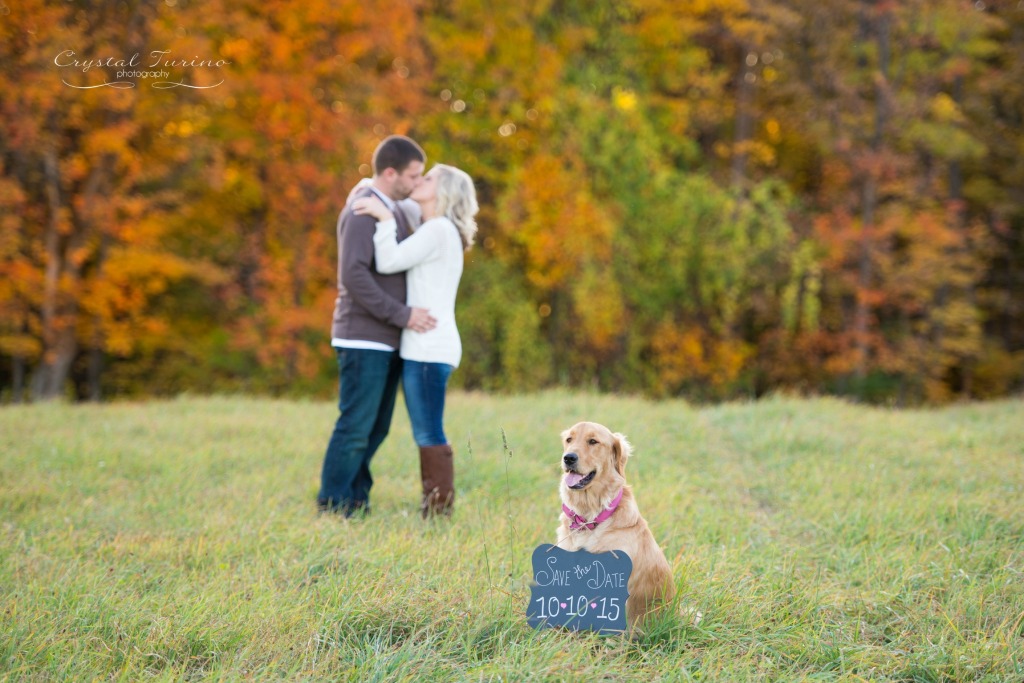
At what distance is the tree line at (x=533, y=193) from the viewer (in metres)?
14.2

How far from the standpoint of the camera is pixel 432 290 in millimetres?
5004

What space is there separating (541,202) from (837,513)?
427 inches

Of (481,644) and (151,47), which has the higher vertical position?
(151,47)

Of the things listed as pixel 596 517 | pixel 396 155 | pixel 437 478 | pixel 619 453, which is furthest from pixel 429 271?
pixel 596 517

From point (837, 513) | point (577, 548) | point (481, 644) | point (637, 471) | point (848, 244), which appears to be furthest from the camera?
point (848, 244)

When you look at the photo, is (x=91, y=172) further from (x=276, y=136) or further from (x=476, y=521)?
(x=476, y=521)

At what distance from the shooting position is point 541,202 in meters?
15.5

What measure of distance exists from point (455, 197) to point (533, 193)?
1059 cm

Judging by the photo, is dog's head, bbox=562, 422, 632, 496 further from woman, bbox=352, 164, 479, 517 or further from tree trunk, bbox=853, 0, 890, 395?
tree trunk, bbox=853, 0, 890, 395

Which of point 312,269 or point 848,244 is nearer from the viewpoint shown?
point 312,269

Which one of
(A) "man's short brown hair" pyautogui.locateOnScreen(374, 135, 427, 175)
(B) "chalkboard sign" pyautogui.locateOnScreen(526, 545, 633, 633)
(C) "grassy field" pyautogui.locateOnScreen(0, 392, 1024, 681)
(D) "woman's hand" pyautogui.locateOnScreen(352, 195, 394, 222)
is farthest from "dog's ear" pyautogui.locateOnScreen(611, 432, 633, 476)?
(A) "man's short brown hair" pyautogui.locateOnScreen(374, 135, 427, 175)

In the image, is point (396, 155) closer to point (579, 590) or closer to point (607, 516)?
point (607, 516)

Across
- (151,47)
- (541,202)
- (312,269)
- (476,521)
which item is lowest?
(476,521)

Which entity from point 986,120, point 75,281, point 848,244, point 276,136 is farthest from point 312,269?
point 986,120
